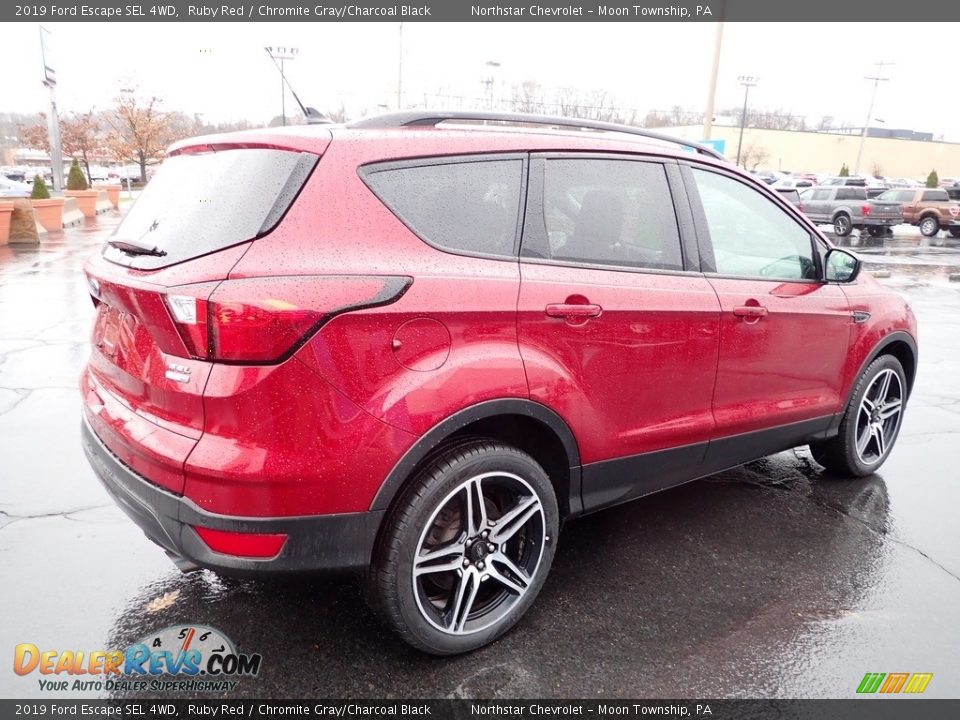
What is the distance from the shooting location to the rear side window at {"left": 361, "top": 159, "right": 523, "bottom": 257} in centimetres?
235

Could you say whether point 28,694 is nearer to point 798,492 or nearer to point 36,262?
point 798,492

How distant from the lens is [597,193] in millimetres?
2875

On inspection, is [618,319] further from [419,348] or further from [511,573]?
[511,573]

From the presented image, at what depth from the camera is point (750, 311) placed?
3244 mm

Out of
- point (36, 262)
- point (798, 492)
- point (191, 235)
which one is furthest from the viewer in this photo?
point (36, 262)

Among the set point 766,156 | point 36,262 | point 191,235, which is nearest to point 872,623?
point 191,235

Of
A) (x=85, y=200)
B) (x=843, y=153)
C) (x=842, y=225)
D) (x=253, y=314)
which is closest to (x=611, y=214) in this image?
(x=253, y=314)

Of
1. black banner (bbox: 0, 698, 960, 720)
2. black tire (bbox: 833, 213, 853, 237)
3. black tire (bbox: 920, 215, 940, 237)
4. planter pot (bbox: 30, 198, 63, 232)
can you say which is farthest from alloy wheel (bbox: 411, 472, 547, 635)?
black tire (bbox: 920, 215, 940, 237)

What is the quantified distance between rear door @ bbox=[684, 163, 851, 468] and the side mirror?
0.06 metres

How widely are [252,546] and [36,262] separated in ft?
Result: 42.9

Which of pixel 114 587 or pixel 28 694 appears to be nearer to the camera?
pixel 28 694

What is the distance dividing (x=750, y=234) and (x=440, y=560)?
2.33 metres

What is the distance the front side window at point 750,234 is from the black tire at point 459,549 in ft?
4.85

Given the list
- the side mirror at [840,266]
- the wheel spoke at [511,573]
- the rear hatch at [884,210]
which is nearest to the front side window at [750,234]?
the side mirror at [840,266]
